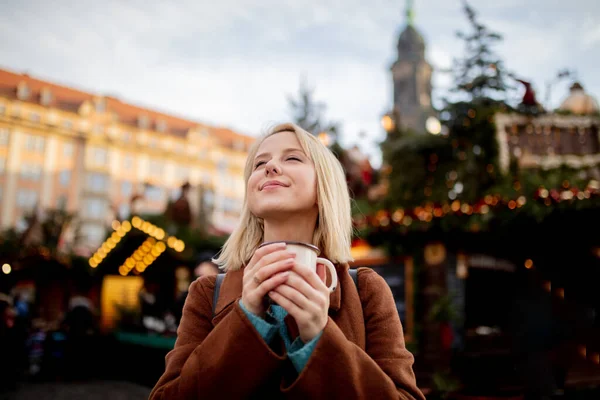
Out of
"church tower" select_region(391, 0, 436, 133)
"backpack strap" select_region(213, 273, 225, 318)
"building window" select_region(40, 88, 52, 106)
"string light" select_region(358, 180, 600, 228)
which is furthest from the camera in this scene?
"building window" select_region(40, 88, 52, 106)

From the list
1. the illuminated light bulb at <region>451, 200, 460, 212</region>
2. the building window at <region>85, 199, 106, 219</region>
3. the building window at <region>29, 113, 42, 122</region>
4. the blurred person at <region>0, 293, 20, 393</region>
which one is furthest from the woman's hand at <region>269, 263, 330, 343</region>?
the building window at <region>85, 199, 106, 219</region>

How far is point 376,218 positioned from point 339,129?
3.31m

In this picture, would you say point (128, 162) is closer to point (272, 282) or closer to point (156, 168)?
point (156, 168)

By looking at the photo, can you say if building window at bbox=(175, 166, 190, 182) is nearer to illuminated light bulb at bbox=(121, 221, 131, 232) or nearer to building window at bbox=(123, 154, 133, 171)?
building window at bbox=(123, 154, 133, 171)

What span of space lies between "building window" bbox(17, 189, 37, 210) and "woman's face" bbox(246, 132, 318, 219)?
40.0m

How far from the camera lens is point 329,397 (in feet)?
3.63

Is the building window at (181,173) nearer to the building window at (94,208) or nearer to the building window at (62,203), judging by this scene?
the building window at (94,208)

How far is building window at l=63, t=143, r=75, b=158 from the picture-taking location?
37.9 meters

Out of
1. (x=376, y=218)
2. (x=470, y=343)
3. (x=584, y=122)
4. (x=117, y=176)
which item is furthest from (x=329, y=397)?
(x=117, y=176)

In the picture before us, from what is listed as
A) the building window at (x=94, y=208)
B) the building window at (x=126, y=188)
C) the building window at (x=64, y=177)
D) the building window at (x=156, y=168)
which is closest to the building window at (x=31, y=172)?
the building window at (x=64, y=177)

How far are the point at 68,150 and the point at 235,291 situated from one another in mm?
42087

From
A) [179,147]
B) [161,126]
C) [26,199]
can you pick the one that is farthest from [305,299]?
[161,126]

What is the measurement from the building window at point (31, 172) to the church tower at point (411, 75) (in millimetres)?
30358

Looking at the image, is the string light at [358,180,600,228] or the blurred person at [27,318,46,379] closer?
the string light at [358,180,600,228]
